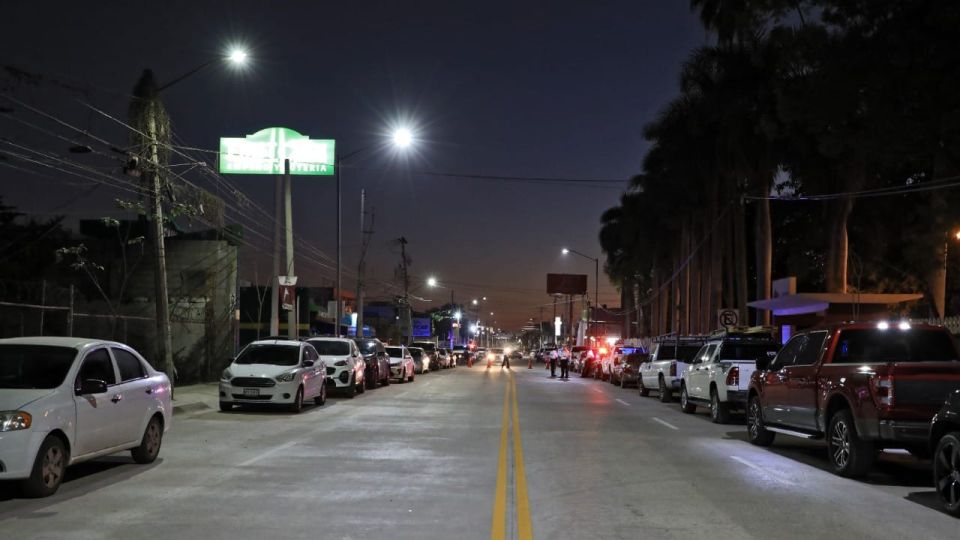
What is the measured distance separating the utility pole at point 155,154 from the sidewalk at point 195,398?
88 centimetres

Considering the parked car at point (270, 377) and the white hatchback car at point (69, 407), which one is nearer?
the white hatchback car at point (69, 407)

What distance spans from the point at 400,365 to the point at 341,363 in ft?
37.5

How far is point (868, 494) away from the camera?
10.5 meters

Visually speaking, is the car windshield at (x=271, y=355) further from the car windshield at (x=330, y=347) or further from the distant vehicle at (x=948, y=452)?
the distant vehicle at (x=948, y=452)

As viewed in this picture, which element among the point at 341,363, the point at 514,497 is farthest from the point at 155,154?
the point at 514,497

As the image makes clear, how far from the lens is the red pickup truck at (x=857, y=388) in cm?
1091

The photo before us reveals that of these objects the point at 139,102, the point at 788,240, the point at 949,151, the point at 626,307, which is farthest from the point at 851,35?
the point at 626,307

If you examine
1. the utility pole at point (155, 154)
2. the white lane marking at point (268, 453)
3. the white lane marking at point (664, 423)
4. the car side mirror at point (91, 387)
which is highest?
the utility pole at point (155, 154)

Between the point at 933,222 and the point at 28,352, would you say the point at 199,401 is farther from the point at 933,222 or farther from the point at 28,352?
the point at 933,222

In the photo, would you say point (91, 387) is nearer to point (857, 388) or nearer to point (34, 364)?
point (34, 364)

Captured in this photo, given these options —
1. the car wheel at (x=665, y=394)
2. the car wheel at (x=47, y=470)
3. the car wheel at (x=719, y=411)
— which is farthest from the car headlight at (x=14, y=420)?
the car wheel at (x=665, y=394)

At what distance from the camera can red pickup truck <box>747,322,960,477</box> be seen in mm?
10914

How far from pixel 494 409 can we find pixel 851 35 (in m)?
13.0

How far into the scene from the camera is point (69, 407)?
9.70 meters
